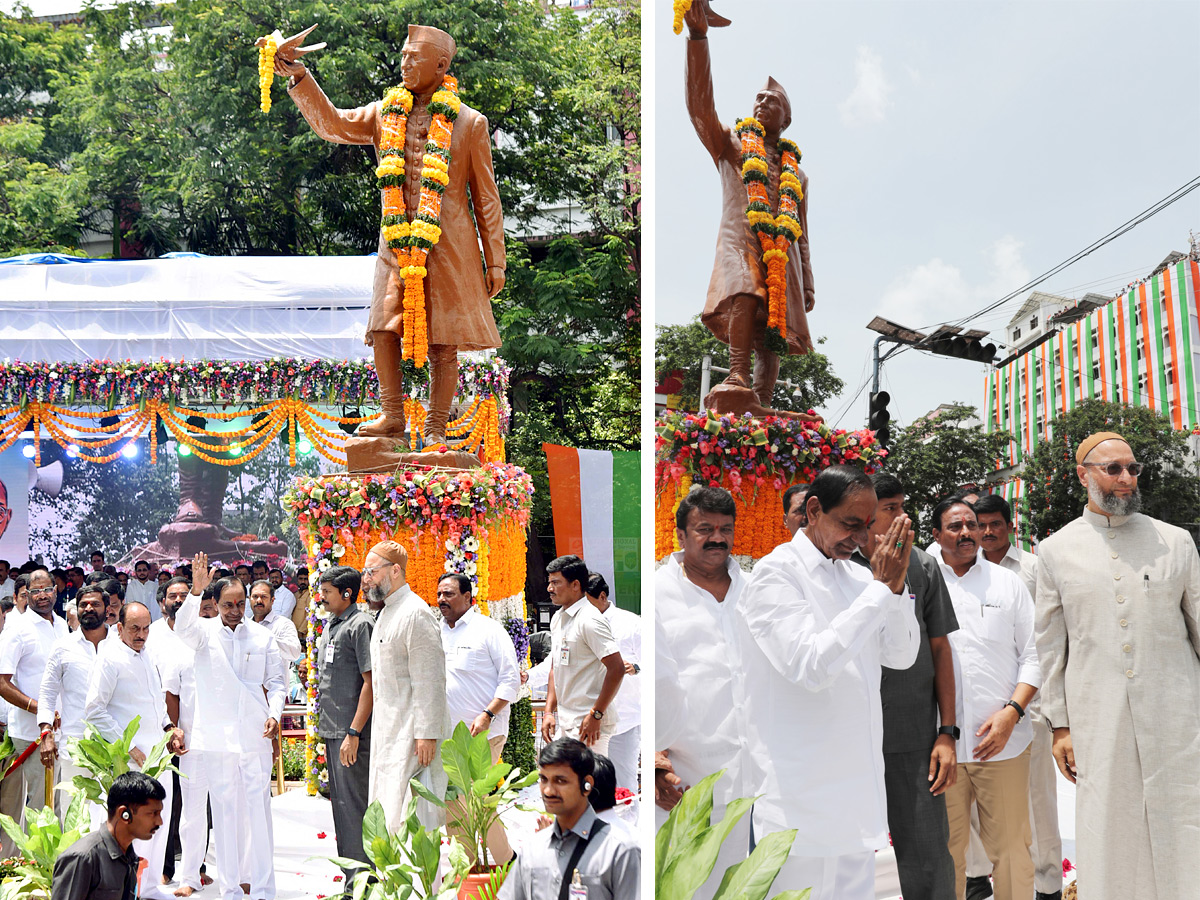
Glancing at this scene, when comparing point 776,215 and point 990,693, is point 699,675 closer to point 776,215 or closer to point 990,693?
point 990,693

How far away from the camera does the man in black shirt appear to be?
9.62ft

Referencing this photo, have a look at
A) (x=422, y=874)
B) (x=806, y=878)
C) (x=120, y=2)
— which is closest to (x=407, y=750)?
(x=422, y=874)

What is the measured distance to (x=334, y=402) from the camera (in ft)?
Result: 32.1

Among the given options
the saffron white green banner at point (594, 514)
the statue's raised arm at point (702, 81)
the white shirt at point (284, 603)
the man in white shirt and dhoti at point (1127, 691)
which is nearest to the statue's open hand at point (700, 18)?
the statue's raised arm at point (702, 81)

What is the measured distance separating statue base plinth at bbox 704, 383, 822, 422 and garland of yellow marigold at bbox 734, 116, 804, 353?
0.21 m

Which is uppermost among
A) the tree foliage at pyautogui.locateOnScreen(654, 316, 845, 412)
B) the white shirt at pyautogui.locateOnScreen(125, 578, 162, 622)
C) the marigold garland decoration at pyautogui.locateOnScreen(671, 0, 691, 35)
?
the marigold garland decoration at pyautogui.locateOnScreen(671, 0, 691, 35)

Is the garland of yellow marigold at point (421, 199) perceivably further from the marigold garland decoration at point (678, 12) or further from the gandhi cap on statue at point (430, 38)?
the marigold garland decoration at point (678, 12)

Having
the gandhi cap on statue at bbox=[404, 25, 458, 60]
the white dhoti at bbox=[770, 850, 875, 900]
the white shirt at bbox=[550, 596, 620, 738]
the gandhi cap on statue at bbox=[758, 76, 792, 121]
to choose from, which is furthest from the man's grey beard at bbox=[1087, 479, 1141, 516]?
the gandhi cap on statue at bbox=[404, 25, 458, 60]

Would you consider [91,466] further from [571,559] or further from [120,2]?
[571,559]

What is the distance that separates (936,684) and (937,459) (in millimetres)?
569

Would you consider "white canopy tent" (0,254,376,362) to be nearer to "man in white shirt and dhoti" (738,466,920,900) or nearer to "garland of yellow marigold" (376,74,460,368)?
"garland of yellow marigold" (376,74,460,368)

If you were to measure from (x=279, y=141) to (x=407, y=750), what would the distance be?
12.6m

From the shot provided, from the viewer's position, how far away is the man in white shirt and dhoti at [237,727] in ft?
14.4

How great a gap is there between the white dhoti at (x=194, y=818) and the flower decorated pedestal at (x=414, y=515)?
2.06 ft
